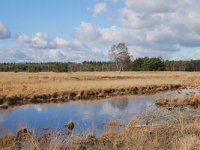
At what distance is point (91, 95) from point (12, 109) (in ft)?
41.1

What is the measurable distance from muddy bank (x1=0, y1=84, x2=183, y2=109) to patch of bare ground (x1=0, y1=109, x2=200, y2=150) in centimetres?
1740

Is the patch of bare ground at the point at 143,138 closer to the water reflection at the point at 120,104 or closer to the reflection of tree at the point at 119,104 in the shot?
the water reflection at the point at 120,104

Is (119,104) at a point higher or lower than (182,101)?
lower

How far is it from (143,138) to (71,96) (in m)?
26.0

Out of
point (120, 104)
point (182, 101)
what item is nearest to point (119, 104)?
point (120, 104)

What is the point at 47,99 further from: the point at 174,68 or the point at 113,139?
the point at 174,68

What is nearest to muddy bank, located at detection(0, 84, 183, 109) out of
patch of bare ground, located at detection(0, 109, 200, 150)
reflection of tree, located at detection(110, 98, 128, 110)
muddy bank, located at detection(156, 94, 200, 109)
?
reflection of tree, located at detection(110, 98, 128, 110)

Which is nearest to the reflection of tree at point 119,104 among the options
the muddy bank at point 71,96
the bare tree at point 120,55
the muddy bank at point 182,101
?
the muddy bank at point 182,101

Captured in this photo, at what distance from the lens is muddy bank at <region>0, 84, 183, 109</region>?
30.8 meters

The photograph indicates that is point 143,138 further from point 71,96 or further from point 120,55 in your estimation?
point 120,55

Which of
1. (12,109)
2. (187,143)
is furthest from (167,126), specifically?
(12,109)

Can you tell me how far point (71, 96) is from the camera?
3594cm

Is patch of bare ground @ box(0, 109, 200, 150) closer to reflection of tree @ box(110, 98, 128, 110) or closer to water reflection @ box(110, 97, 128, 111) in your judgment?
water reflection @ box(110, 97, 128, 111)

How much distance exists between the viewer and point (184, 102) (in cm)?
2903
